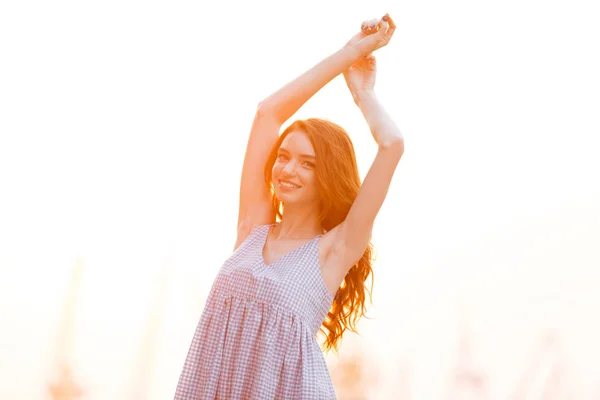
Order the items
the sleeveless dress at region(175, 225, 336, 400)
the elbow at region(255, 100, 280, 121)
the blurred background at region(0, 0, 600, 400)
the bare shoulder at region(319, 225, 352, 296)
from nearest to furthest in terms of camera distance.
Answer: the sleeveless dress at region(175, 225, 336, 400)
the bare shoulder at region(319, 225, 352, 296)
the elbow at region(255, 100, 280, 121)
the blurred background at region(0, 0, 600, 400)

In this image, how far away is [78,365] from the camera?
274cm

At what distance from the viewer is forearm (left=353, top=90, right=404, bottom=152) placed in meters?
1.65

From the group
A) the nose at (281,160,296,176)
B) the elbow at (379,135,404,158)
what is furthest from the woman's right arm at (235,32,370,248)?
the elbow at (379,135,404,158)

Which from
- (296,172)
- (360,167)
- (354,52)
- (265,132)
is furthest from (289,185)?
(360,167)

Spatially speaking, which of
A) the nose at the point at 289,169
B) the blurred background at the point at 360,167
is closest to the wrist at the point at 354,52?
the nose at the point at 289,169

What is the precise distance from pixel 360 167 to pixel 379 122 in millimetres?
1211

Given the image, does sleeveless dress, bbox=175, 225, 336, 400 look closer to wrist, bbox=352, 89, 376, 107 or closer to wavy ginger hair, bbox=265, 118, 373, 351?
wavy ginger hair, bbox=265, 118, 373, 351

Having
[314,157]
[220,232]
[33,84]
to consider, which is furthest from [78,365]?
[314,157]

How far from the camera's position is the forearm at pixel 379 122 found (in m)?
1.65

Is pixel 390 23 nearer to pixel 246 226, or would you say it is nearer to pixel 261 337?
pixel 246 226

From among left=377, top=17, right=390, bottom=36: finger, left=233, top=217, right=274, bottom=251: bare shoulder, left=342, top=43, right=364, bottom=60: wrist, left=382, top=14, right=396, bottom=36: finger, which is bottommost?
left=233, top=217, right=274, bottom=251: bare shoulder

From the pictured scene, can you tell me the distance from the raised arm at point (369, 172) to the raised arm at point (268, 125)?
0.04 metres

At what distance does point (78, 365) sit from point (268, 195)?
121 cm

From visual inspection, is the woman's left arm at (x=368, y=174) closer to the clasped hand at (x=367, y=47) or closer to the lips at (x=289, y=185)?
the clasped hand at (x=367, y=47)
